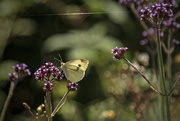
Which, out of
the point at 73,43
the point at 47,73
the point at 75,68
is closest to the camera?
the point at 47,73

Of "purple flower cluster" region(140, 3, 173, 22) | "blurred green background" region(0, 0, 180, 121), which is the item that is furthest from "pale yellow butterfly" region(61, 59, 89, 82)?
"blurred green background" region(0, 0, 180, 121)

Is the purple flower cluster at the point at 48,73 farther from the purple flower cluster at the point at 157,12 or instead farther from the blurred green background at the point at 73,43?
the blurred green background at the point at 73,43

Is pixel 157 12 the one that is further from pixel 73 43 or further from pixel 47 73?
pixel 73 43

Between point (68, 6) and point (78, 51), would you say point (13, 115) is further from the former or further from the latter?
point (68, 6)

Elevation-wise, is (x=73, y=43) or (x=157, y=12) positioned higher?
(x=157, y=12)

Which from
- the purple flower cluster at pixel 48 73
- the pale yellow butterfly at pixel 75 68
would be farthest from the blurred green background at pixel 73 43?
the purple flower cluster at pixel 48 73

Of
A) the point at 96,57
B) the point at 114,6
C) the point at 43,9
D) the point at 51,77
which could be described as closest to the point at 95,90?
the point at 96,57

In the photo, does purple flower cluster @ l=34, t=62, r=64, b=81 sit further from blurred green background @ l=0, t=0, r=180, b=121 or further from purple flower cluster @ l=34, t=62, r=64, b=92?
blurred green background @ l=0, t=0, r=180, b=121

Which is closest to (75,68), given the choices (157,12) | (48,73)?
(48,73)
